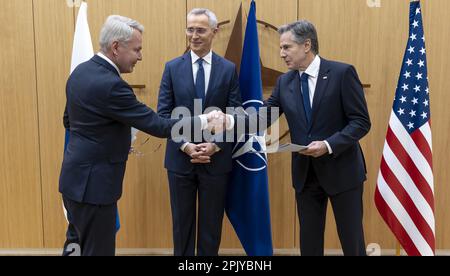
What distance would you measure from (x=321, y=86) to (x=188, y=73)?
2.74ft

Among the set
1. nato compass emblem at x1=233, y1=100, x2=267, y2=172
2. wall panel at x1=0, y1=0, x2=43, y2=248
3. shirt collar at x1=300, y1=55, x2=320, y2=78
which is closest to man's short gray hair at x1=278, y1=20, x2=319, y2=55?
shirt collar at x1=300, y1=55, x2=320, y2=78

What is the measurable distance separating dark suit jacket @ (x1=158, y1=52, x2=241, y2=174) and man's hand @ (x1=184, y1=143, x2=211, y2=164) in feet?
0.18

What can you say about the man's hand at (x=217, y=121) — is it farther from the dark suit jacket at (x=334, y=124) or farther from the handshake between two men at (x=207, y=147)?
the dark suit jacket at (x=334, y=124)

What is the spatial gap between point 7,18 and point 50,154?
1123 mm

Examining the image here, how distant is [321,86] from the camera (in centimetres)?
243

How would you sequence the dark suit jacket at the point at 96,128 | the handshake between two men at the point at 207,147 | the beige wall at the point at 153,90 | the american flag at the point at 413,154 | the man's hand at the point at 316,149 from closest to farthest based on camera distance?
the dark suit jacket at the point at 96,128 < the man's hand at the point at 316,149 < the handshake between two men at the point at 207,147 < the american flag at the point at 413,154 < the beige wall at the point at 153,90

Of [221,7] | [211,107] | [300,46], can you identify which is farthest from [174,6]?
[300,46]

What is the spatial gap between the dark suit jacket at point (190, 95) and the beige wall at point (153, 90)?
2.24ft

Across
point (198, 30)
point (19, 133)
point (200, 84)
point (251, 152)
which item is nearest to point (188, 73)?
point (200, 84)

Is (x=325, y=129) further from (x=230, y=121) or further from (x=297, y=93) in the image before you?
(x=230, y=121)

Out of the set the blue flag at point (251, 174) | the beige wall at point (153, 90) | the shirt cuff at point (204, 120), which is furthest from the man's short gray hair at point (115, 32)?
the beige wall at point (153, 90)

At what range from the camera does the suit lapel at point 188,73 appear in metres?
2.69

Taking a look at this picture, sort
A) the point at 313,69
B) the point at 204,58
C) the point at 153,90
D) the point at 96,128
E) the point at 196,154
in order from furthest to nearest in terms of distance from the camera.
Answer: the point at 153,90 → the point at 204,58 → the point at 196,154 → the point at 313,69 → the point at 96,128

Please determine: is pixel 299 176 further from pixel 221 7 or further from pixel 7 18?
pixel 7 18
